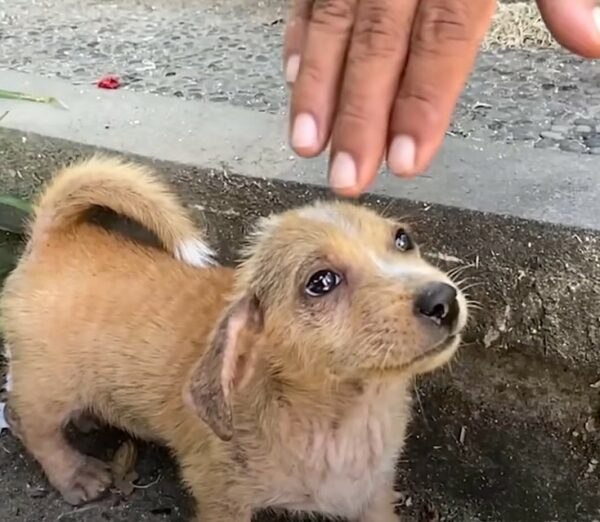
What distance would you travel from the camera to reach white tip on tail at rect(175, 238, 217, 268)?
2.73 m

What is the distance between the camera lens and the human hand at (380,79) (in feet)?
4.36

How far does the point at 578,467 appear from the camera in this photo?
2555mm

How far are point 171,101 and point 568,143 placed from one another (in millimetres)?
1208

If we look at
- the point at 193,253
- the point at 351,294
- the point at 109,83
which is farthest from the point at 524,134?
the point at 109,83

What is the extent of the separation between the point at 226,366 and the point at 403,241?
1.54 ft

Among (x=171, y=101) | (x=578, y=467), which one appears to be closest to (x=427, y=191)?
(x=578, y=467)

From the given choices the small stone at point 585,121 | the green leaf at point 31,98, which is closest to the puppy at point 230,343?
the green leaf at point 31,98

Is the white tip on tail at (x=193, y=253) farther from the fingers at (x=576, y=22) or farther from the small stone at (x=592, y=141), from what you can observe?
the fingers at (x=576, y=22)

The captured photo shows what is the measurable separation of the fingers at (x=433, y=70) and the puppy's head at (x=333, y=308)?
692mm

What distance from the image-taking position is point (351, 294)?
7.07 ft

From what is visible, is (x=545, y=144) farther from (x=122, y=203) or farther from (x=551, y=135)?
(x=122, y=203)

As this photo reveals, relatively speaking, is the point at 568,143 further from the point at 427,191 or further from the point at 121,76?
the point at 121,76

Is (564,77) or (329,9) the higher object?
(329,9)

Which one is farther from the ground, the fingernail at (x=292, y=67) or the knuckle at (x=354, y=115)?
the knuckle at (x=354, y=115)
